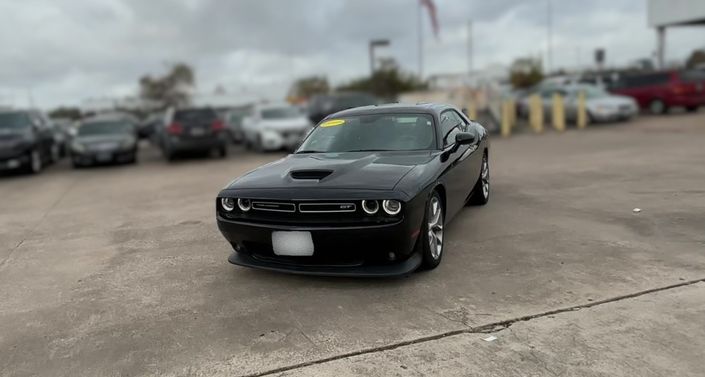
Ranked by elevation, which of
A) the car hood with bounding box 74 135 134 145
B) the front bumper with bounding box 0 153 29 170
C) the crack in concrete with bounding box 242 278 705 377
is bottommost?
the crack in concrete with bounding box 242 278 705 377

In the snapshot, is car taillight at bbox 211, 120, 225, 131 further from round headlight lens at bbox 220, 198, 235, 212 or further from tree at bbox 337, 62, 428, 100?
tree at bbox 337, 62, 428, 100

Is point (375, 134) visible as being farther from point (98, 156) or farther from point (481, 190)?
point (98, 156)

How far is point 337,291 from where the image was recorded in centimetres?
448

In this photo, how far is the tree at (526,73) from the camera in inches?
1875

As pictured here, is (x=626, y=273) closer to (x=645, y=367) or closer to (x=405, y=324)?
(x=645, y=367)

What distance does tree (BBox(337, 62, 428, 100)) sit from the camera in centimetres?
4503

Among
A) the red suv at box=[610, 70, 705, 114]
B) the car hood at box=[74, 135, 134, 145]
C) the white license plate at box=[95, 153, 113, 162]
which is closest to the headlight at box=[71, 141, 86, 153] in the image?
the car hood at box=[74, 135, 134, 145]

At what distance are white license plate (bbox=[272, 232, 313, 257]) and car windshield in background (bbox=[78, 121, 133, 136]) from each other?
13.2m

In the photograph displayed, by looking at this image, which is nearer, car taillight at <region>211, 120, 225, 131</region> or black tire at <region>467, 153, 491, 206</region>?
black tire at <region>467, 153, 491, 206</region>

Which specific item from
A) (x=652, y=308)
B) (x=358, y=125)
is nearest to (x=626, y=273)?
(x=652, y=308)

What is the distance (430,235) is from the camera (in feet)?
15.5

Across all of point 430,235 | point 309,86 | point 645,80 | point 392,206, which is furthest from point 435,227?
point 309,86

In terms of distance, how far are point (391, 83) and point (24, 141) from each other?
1352 inches

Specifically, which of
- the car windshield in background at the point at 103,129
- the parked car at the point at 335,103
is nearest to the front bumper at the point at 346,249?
the car windshield in background at the point at 103,129
